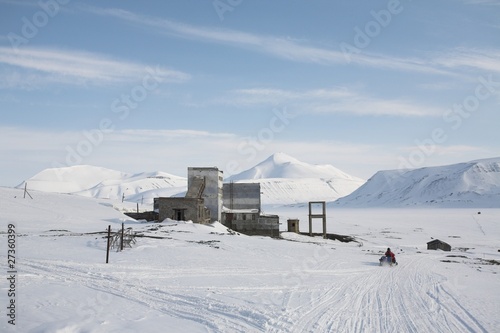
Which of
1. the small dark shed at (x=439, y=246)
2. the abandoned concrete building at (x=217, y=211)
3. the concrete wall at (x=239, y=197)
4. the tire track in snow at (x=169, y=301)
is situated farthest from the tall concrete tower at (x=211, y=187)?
the tire track in snow at (x=169, y=301)

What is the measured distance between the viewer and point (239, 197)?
63.2 meters

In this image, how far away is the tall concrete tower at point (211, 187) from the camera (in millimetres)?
52812

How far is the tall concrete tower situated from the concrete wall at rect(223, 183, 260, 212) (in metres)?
8.53

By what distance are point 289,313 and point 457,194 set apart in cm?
17480

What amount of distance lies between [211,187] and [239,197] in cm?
1047

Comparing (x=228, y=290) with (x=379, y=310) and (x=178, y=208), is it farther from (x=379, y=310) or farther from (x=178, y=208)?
(x=178, y=208)

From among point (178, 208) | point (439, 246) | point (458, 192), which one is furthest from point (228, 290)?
point (458, 192)

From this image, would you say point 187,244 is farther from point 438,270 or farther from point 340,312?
point 340,312

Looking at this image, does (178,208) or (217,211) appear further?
(217,211)

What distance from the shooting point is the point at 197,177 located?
53438 millimetres

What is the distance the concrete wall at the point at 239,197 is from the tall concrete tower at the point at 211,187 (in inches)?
336

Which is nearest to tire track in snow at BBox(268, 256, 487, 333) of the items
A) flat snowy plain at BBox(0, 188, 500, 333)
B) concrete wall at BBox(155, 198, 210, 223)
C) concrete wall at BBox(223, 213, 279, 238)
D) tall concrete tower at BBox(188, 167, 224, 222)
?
flat snowy plain at BBox(0, 188, 500, 333)

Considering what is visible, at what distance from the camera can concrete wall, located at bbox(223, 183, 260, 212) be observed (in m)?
62.8

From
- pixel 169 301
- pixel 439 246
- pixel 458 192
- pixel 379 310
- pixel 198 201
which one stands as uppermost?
pixel 458 192
